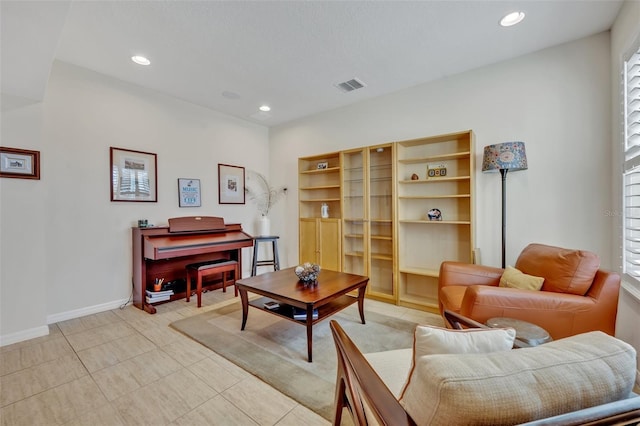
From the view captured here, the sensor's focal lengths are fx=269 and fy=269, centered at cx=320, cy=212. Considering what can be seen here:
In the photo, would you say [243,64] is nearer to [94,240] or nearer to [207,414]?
[94,240]

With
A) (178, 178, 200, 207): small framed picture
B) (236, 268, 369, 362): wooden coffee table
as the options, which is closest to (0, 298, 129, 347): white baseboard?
(178, 178, 200, 207): small framed picture

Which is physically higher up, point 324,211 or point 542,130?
point 542,130

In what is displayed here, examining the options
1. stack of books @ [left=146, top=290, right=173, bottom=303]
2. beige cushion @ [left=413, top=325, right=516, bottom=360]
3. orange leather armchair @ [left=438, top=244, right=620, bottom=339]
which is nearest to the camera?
beige cushion @ [left=413, top=325, right=516, bottom=360]

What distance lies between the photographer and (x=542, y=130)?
280 centimetres

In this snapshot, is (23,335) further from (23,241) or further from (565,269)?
(565,269)

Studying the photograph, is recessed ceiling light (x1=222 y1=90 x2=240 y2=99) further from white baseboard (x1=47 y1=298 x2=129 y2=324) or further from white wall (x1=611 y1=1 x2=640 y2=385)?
white wall (x1=611 y1=1 x2=640 y2=385)

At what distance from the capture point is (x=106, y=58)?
288 centimetres

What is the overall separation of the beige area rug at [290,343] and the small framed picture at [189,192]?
1.70m

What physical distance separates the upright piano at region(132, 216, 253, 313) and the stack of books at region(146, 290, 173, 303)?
0.07 meters

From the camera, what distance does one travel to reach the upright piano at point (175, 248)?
3251mm

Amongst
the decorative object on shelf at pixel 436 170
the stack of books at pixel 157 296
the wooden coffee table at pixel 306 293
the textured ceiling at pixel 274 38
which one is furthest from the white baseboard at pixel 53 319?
the decorative object on shelf at pixel 436 170

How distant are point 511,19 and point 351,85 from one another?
5.77ft

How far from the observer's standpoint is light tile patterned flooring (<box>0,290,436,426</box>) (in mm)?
1625

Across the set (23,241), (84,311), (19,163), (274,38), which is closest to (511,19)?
(274,38)
